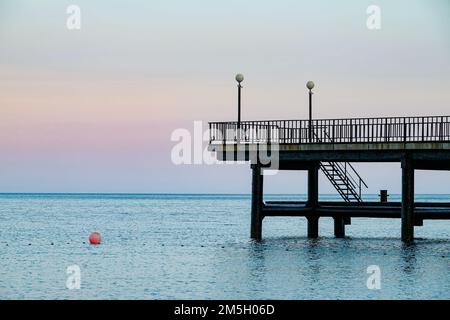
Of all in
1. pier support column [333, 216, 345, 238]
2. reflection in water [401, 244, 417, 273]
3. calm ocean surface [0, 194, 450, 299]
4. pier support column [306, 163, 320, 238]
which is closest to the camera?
calm ocean surface [0, 194, 450, 299]

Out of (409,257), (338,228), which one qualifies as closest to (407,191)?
(409,257)

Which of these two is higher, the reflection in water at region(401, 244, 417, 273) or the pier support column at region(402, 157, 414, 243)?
the pier support column at region(402, 157, 414, 243)

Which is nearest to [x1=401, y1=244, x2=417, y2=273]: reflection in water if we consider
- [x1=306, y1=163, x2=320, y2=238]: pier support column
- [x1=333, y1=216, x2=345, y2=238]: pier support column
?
[x1=306, y1=163, x2=320, y2=238]: pier support column

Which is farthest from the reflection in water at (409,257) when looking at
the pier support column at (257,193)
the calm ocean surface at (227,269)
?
the pier support column at (257,193)

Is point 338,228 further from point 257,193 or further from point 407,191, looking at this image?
point 407,191

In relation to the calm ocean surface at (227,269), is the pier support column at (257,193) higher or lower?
higher

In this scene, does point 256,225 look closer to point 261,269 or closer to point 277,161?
point 277,161

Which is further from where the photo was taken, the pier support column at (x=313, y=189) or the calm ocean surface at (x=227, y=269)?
the pier support column at (x=313, y=189)

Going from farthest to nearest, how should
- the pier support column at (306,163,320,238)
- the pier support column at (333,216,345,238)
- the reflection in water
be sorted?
the pier support column at (333,216,345,238)
the pier support column at (306,163,320,238)
the reflection in water

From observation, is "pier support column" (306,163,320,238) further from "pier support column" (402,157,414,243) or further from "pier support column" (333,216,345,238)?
"pier support column" (402,157,414,243)

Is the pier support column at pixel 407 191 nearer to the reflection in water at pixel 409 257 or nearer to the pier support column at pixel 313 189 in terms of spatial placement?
the reflection in water at pixel 409 257

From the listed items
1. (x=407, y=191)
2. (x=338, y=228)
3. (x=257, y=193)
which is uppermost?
(x=407, y=191)

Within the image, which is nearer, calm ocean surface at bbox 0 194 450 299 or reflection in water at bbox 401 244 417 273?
calm ocean surface at bbox 0 194 450 299
